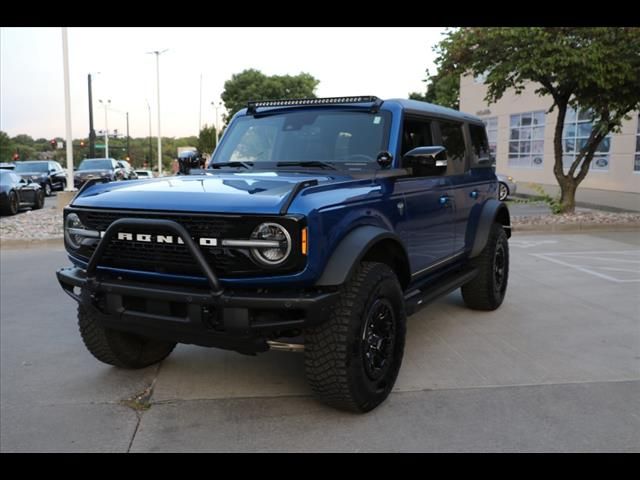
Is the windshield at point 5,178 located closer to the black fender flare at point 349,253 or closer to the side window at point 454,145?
the side window at point 454,145

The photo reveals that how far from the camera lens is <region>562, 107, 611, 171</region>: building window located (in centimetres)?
2173

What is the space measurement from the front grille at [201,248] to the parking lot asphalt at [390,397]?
947 millimetres

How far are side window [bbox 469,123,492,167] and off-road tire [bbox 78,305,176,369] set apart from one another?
3.37 metres

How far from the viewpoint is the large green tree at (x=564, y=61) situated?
34.7ft

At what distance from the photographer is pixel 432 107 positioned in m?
5.09

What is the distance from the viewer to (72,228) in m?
3.75

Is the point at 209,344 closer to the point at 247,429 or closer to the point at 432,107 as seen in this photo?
the point at 247,429

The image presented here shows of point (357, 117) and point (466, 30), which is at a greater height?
point (466, 30)

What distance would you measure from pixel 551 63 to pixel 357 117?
759 centimetres

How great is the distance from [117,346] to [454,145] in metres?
3.31

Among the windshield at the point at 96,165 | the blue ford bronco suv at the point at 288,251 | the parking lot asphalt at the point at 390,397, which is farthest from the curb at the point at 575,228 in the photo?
Result: the windshield at the point at 96,165

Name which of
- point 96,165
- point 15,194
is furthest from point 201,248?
point 96,165
